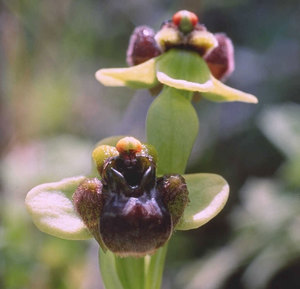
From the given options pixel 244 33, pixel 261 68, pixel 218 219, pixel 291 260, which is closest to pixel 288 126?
pixel 291 260

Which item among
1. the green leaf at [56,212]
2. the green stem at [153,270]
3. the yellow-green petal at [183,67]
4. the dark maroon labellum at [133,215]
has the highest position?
the yellow-green petal at [183,67]

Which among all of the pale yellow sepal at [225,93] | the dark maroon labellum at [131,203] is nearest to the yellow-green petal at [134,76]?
the pale yellow sepal at [225,93]

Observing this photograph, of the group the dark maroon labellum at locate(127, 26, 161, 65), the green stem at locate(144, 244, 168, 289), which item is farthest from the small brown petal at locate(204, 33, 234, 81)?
the green stem at locate(144, 244, 168, 289)

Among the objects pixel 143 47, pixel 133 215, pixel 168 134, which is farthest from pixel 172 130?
pixel 133 215

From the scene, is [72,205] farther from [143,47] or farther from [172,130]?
[143,47]

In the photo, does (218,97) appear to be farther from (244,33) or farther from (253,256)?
(244,33)

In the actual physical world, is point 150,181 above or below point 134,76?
below

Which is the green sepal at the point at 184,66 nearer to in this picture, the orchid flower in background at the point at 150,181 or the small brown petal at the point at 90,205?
the orchid flower in background at the point at 150,181
